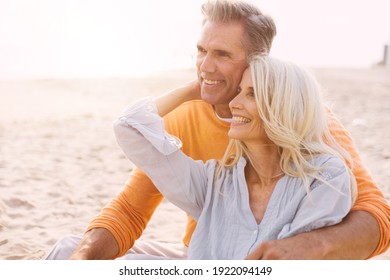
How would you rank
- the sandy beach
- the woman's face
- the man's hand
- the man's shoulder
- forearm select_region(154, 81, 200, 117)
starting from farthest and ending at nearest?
the sandy beach < the man's shoulder < forearm select_region(154, 81, 200, 117) < the woman's face < the man's hand

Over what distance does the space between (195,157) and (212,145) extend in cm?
10

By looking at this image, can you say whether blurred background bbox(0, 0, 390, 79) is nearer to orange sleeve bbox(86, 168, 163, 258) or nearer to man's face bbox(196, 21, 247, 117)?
man's face bbox(196, 21, 247, 117)

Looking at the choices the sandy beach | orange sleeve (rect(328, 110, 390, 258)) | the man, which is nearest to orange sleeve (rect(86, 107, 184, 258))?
the man

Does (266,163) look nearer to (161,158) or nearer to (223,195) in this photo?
(223,195)

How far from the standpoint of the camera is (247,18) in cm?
279

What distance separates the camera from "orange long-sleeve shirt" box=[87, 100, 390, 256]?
93.2 inches

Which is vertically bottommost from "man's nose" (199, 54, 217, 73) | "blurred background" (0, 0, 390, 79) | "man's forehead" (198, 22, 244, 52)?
"blurred background" (0, 0, 390, 79)

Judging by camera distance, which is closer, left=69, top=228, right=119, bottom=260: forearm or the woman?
the woman

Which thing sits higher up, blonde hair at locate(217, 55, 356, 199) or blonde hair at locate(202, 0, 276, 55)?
blonde hair at locate(202, 0, 276, 55)

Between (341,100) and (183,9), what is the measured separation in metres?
3.92

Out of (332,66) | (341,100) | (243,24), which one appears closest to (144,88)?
(341,100)

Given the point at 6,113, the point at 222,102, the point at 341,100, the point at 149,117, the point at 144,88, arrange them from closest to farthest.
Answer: the point at 149,117 → the point at 222,102 → the point at 6,113 → the point at 341,100 → the point at 144,88
